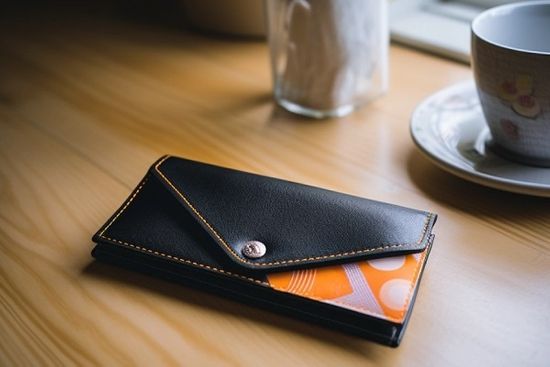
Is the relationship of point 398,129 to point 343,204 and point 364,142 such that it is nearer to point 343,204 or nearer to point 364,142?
point 364,142

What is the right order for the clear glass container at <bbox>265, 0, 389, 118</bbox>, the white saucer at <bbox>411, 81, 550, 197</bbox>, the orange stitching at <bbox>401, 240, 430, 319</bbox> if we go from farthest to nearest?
1. the clear glass container at <bbox>265, 0, 389, 118</bbox>
2. the white saucer at <bbox>411, 81, 550, 197</bbox>
3. the orange stitching at <bbox>401, 240, 430, 319</bbox>

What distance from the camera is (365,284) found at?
387 millimetres

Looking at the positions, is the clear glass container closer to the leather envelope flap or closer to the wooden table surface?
the wooden table surface

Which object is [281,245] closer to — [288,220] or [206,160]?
[288,220]

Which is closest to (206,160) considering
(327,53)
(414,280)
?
(327,53)

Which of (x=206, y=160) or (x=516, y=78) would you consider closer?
(x=516, y=78)

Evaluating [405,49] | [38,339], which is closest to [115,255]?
[38,339]

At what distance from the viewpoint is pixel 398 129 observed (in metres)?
0.62

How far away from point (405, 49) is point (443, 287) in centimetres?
43

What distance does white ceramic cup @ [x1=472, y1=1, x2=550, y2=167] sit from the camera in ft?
1.50

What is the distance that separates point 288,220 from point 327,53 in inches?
9.0

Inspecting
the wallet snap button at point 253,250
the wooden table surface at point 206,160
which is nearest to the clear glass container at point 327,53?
the wooden table surface at point 206,160

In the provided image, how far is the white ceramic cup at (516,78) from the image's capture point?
0.46 meters

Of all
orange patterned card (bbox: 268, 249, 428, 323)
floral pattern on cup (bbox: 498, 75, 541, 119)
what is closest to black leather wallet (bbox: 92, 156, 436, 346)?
orange patterned card (bbox: 268, 249, 428, 323)
